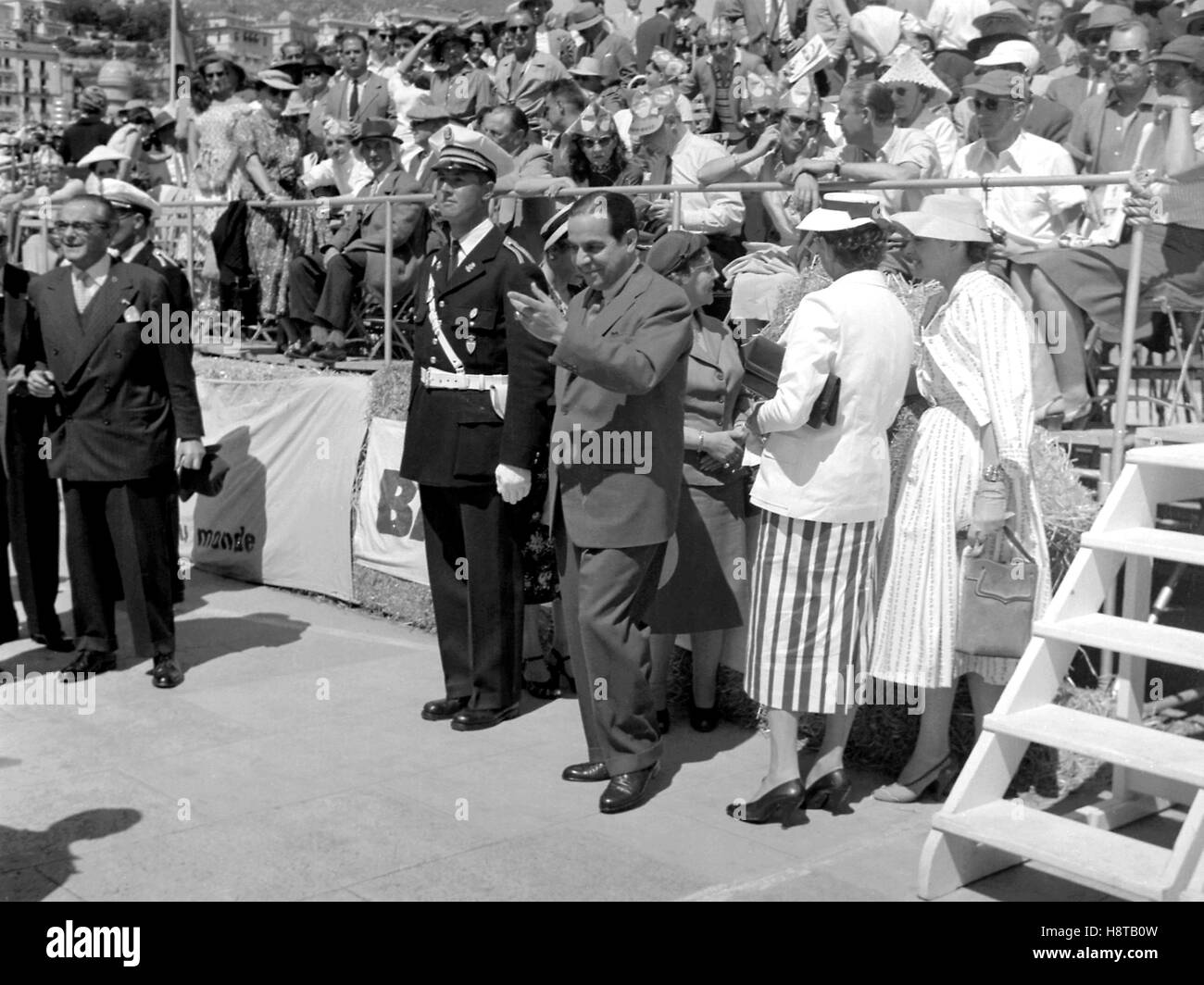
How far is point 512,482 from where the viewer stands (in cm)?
582

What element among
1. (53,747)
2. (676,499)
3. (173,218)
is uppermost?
(173,218)

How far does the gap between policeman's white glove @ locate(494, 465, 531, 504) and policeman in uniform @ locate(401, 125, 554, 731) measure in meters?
0.23

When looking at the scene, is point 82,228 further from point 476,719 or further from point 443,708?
point 476,719

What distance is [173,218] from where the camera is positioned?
35.7ft

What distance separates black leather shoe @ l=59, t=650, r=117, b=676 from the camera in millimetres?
7012

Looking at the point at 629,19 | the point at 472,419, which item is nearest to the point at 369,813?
the point at 472,419

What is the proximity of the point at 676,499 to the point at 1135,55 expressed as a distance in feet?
13.7

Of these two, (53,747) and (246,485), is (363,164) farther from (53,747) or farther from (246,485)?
(53,747)

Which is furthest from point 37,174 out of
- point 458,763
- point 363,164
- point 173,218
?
point 458,763

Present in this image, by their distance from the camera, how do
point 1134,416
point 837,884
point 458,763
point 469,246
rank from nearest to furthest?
point 837,884
point 458,763
point 469,246
point 1134,416

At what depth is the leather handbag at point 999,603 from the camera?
500 centimetres

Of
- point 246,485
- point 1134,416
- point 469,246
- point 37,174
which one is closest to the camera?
point 469,246

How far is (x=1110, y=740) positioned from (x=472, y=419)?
293 cm

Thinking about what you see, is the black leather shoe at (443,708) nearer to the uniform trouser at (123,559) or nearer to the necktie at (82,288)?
the uniform trouser at (123,559)
